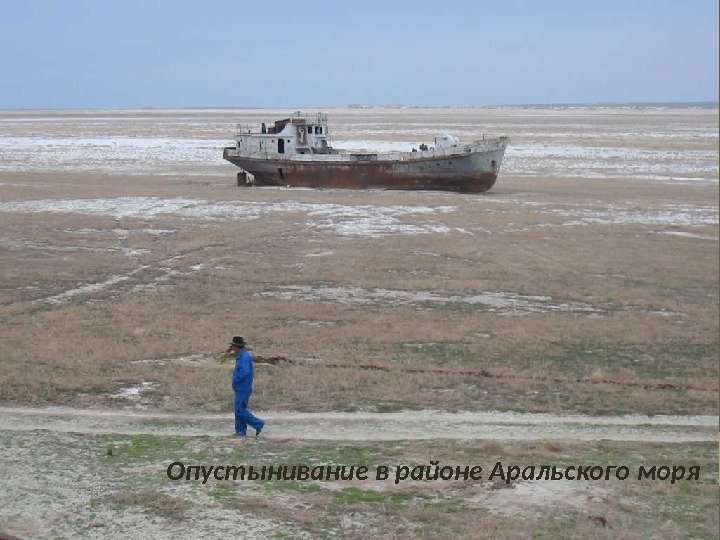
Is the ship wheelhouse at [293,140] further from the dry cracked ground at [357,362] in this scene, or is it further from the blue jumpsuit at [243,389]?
the blue jumpsuit at [243,389]

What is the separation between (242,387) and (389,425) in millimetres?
2261

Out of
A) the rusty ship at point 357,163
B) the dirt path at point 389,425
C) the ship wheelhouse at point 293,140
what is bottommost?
the dirt path at point 389,425

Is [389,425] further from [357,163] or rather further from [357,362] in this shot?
[357,163]

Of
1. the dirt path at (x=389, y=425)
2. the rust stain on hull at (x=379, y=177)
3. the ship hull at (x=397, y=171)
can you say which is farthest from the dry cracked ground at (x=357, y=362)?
the rust stain on hull at (x=379, y=177)

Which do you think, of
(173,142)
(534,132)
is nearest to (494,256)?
(173,142)

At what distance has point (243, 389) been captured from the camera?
41.2 feet

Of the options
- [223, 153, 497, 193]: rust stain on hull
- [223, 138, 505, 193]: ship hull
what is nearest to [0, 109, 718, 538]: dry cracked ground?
[223, 138, 505, 193]: ship hull

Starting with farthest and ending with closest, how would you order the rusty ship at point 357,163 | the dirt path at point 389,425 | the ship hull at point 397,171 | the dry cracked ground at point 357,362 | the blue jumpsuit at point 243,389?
1. the rusty ship at point 357,163
2. the ship hull at point 397,171
3. the dirt path at point 389,425
4. the blue jumpsuit at point 243,389
5. the dry cracked ground at point 357,362

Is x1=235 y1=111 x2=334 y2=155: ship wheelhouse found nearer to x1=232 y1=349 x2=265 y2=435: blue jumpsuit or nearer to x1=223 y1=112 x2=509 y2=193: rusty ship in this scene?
x1=223 y1=112 x2=509 y2=193: rusty ship

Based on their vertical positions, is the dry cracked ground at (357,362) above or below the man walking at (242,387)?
below

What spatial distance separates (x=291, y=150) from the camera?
164ft

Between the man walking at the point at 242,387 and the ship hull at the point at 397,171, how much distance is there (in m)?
34.2

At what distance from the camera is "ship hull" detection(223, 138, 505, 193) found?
46125mm

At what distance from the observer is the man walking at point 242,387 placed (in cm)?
1251
